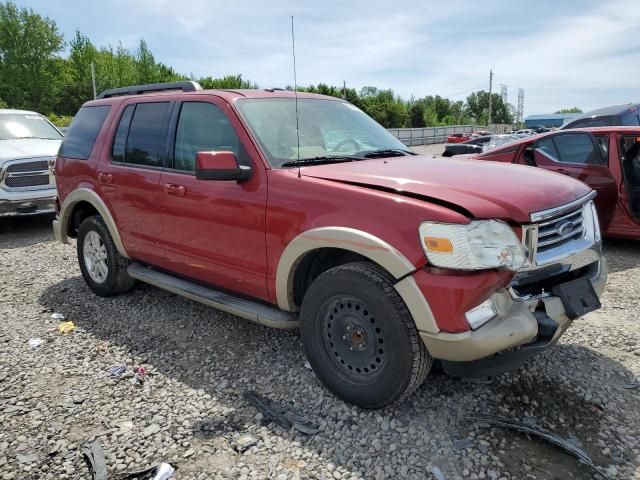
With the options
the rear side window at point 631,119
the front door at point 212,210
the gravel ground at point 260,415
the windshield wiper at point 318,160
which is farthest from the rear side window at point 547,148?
the front door at point 212,210

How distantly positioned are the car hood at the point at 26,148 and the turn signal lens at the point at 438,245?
782 cm

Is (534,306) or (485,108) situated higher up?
(485,108)

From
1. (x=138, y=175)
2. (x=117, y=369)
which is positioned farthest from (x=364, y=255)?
(x=138, y=175)

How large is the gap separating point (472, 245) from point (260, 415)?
160cm

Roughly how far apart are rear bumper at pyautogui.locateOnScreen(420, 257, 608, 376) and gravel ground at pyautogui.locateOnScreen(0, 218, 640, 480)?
0.43m

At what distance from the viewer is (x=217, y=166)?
3.26 metres

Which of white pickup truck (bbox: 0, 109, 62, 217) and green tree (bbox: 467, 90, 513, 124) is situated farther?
green tree (bbox: 467, 90, 513, 124)

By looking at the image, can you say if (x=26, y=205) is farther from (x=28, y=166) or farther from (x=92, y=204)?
(x=92, y=204)

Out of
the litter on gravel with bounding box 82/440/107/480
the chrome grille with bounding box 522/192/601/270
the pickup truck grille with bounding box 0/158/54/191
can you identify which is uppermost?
the pickup truck grille with bounding box 0/158/54/191

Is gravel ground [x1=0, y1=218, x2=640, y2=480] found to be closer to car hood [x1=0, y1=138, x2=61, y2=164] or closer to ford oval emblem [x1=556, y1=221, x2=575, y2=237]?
ford oval emblem [x1=556, y1=221, x2=575, y2=237]

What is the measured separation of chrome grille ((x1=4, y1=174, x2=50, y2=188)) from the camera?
8.12m

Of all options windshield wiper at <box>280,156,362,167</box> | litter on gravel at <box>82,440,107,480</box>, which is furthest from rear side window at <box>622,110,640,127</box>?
litter on gravel at <box>82,440,107,480</box>

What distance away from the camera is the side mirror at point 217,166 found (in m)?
3.24

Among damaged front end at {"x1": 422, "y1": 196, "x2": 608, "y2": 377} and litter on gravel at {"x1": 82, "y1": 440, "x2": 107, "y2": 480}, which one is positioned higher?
damaged front end at {"x1": 422, "y1": 196, "x2": 608, "y2": 377}
